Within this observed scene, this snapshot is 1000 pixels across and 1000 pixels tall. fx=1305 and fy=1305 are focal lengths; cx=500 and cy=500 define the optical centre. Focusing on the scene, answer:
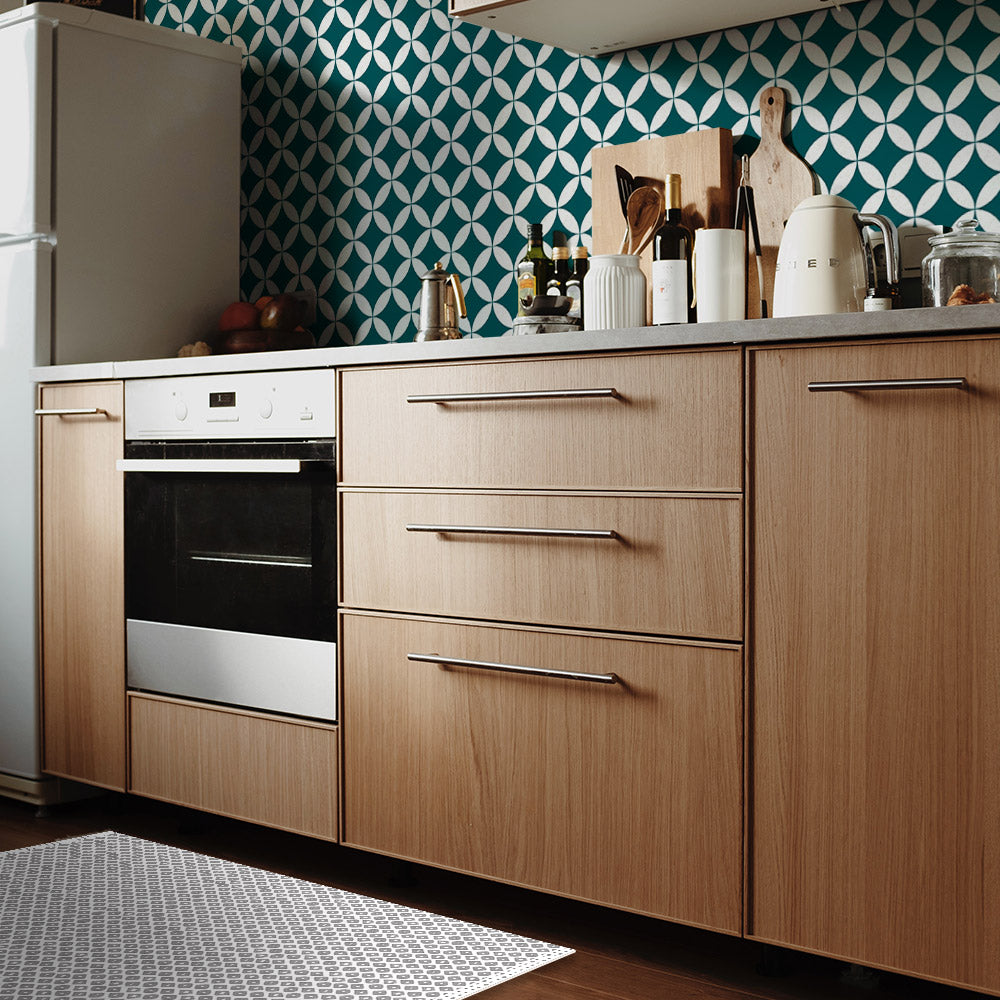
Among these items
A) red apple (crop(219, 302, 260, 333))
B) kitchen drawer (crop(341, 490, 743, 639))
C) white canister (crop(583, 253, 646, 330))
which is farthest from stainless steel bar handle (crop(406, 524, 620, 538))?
red apple (crop(219, 302, 260, 333))

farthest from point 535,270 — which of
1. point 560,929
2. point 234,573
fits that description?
point 560,929

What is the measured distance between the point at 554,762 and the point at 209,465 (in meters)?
0.98

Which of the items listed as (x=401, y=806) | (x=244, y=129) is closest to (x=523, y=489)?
(x=401, y=806)

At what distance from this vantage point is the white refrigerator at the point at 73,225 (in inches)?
118

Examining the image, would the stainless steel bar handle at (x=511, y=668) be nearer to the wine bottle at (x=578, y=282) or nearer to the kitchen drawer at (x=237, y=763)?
the kitchen drawer at (x=237, y=763)

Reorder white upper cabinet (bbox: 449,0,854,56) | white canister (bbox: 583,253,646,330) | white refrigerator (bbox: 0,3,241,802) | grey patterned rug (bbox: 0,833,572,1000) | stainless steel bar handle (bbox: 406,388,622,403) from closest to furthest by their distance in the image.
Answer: grey patterned rug (bbox: 0,833,572,1000), stainless steel bar handle (bbox: 406,388,622,403), white canister (bbox: 583,253,646,330), white upper cabinet (bbox: 449,0,854,56), white refrigerator (bbox: 0,3,241,802)

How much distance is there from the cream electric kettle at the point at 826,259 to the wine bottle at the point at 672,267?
7.1 inches

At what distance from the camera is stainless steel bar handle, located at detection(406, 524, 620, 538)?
2.04 metres

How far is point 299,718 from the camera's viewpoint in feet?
8.18

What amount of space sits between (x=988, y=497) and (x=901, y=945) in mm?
621

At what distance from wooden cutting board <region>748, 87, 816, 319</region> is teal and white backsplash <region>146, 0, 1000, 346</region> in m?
0.03

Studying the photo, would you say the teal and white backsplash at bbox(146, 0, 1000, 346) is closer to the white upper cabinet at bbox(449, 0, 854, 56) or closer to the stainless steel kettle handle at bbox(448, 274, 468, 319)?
the white upper cabinet at bbox(449, 0, 854, 56)

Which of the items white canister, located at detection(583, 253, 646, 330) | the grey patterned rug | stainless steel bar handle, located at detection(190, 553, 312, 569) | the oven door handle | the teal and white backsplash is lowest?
the grey patterned rug

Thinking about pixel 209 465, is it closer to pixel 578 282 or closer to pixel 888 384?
pixel 578 282
